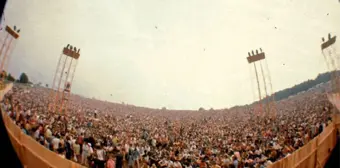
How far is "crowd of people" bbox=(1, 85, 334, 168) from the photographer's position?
12.0ft

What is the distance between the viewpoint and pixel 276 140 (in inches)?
149

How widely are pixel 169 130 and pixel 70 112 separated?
1.22 metres

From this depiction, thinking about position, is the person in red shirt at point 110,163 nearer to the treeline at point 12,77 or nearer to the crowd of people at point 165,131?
the crowd of people at point 165,131

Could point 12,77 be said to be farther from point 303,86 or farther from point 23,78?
point 303,86

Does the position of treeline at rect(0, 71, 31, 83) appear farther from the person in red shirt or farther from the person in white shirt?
the person in red shirt

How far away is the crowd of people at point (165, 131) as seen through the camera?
3652 millimetres

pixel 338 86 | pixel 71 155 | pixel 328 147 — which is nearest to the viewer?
pixel 71 155

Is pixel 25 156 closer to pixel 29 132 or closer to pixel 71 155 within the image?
pixel 29 132

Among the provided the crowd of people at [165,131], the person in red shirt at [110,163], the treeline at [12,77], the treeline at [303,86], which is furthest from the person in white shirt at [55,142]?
the treeline at [303,86]

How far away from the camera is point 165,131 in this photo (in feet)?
13.1

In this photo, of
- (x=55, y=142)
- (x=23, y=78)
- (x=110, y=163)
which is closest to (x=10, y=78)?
(x=23, y=78)

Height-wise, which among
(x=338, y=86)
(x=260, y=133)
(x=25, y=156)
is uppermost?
(x=338, y=86)

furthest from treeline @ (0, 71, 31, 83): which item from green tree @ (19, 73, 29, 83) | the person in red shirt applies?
the person in red shirt

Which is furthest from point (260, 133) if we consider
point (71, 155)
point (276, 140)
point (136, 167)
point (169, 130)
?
point (71, 155)
